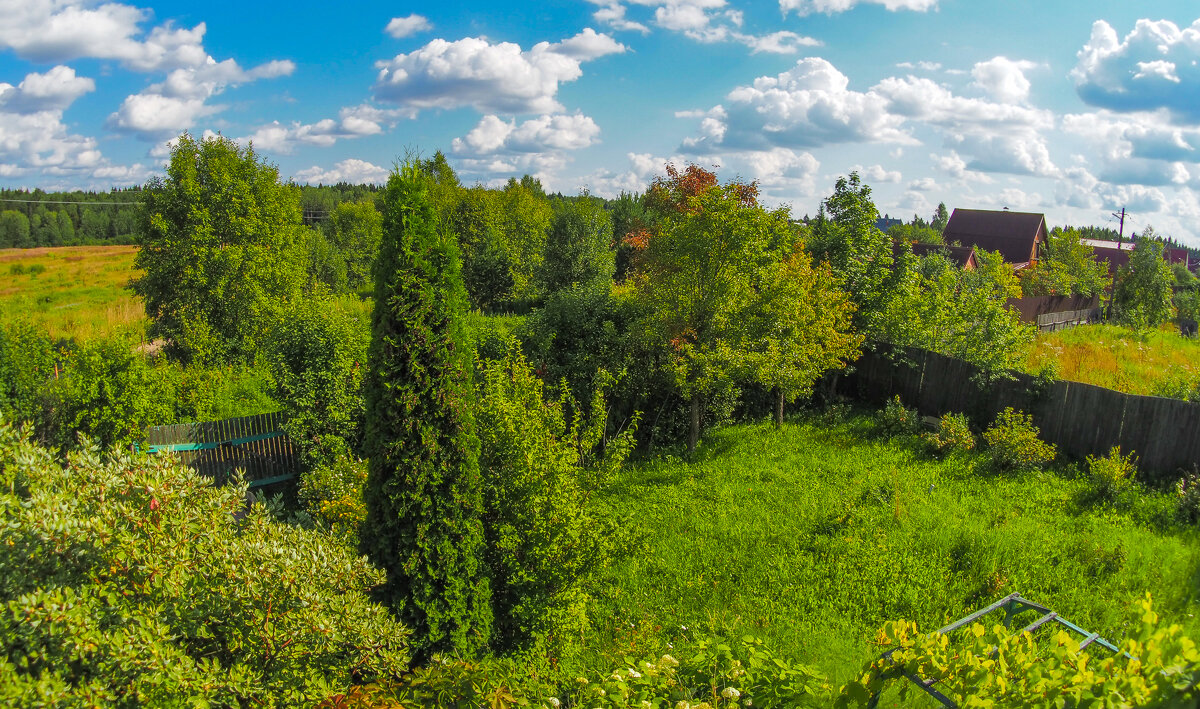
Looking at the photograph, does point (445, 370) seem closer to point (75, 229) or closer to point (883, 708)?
point (883, 708)

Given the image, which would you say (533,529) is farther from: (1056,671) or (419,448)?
(1056,671)

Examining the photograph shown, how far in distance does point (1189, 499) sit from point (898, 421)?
194 inches

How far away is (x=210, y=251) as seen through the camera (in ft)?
68.0

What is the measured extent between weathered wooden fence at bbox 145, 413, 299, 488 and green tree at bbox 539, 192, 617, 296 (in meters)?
19.7

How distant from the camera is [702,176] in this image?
26109mm

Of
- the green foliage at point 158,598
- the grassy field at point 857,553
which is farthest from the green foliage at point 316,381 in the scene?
the green foliage at point 158,598

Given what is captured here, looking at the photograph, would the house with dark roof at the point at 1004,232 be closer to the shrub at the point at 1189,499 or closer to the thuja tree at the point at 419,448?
the shrub at the point at 1189,499

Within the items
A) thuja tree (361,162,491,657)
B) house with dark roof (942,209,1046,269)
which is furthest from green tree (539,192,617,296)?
house with dark roof (942,209,1046,269)

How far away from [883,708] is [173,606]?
5155 mm

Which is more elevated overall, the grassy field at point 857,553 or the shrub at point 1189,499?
the shrub at point 1189,499

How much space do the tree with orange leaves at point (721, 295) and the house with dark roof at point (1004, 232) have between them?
151ft

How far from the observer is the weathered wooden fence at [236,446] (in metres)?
12.0

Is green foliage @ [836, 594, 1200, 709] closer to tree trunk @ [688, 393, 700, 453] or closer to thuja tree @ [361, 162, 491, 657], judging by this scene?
thuja tree @ [361, 162, 491, 657]

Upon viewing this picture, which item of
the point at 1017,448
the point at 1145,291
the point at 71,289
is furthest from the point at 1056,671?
the point at 71,289
